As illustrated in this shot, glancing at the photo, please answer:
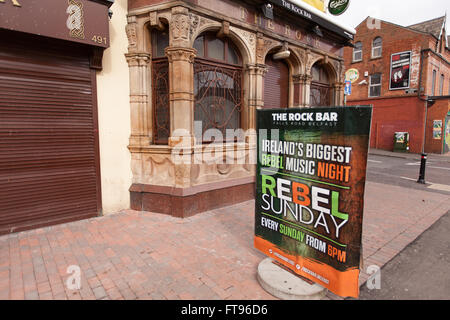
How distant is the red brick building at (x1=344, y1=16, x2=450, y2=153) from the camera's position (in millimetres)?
17609

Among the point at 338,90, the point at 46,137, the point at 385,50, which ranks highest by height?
the point at 385,50

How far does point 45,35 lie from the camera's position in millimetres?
4258

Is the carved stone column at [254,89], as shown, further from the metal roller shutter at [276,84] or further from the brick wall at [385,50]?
the brick wall at [385,50]

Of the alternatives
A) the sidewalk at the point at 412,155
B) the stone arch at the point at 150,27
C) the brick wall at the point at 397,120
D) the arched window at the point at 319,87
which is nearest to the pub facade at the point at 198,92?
the stone arch at the point at 150,27

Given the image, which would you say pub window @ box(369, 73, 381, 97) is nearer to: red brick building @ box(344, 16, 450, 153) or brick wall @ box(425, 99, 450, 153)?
red brick building @ box(344, 16, 450, 153)

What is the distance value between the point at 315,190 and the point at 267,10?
5300 millimetres

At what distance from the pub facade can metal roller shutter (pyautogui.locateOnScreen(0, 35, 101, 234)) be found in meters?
0.91

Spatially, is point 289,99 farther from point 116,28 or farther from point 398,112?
point 398,112

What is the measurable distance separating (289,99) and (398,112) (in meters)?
15.3

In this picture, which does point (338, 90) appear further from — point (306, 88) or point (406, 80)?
point (406, 80)

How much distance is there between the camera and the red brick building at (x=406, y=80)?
17609 mm

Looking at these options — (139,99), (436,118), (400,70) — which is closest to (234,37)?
(139,99)

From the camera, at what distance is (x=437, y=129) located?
17828 millimetres

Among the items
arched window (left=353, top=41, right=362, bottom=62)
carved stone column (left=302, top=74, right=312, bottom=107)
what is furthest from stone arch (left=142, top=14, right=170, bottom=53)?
arched window (left=353, top=41, right=362, bottom=62)
